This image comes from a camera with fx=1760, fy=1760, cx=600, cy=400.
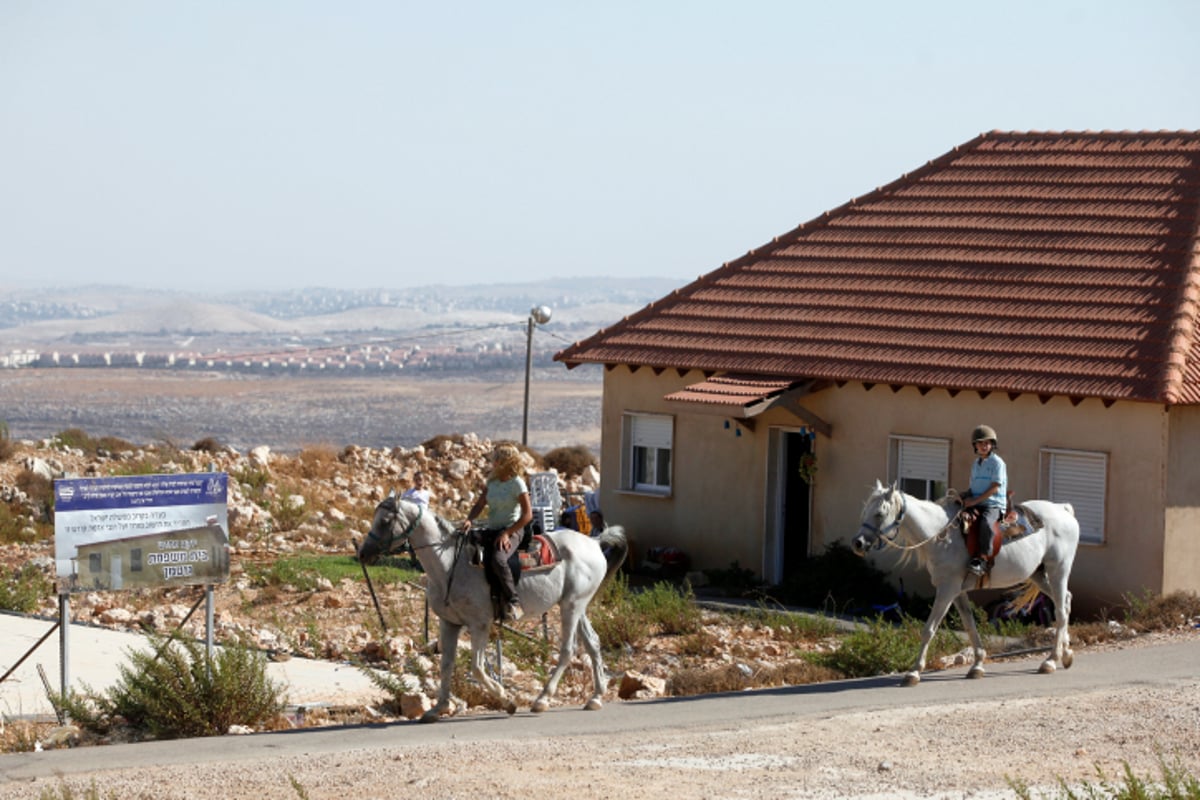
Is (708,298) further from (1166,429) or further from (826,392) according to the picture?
(1166,429)

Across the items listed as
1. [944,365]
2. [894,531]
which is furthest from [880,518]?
[944,365]

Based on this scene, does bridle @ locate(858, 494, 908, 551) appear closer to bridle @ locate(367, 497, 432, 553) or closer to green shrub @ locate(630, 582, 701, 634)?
bridle @ locate(367, 497, 432, 553)

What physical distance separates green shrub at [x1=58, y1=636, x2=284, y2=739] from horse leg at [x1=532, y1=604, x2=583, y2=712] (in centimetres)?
239

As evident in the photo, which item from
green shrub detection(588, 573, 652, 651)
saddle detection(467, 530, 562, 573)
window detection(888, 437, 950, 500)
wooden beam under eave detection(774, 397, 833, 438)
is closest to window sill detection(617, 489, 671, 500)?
wooden beam under eave detection(774, 397, 833, 438)

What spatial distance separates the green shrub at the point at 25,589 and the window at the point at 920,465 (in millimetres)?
11357

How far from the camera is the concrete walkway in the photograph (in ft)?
54.6

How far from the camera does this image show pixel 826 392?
2491 centimetres

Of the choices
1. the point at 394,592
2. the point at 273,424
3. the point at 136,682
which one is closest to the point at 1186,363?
the point at 394,592

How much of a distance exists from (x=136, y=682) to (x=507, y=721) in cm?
325

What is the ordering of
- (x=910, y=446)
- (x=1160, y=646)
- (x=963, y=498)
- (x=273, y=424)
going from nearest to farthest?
1. (x=963, y=498)
2. (x=1160, y=646)
3. (x=910, y=446)
4. (x=273, y=424)

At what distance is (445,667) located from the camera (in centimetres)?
1520

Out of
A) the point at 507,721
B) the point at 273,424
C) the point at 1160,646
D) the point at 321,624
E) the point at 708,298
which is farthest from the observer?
the point at 273,424

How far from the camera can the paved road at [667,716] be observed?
540 inches

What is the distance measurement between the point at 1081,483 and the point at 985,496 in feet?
19.4
